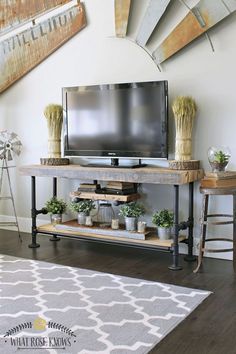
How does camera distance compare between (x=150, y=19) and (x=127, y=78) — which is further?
(x=127, y=78)

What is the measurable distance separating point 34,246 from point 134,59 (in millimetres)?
2007

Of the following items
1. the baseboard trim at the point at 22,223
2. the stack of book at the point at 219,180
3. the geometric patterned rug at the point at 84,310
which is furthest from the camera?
the baseboard trim at the point at 22,223

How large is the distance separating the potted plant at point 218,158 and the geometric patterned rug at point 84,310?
1.01 metres

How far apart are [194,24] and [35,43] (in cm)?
181

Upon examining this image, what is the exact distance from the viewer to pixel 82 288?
2957mm

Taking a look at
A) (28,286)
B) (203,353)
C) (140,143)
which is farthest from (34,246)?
(203,353)

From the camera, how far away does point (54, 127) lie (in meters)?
4.30

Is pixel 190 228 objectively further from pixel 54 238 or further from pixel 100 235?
pixel 54 238

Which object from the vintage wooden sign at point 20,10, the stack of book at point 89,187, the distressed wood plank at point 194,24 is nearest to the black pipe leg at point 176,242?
the stack of book at point 89,187

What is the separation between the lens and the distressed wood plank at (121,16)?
12.8ft

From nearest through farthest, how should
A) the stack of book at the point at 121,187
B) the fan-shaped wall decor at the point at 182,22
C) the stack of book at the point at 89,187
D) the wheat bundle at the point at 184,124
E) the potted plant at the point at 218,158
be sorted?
the potted plant at the point at 218,158 → the fan-shaped wall decor at the point at 182,22 → the wheat bundle at the point at 184,124 → the stack of book at the point at 121,187 → the stack of book at the point at 89,187

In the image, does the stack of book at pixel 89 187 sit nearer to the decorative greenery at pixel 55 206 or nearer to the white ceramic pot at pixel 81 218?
the white ceramic pot at pixel 81 218

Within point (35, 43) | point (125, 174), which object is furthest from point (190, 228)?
point (35, 43)

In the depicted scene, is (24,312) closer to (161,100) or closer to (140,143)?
(140,143)
